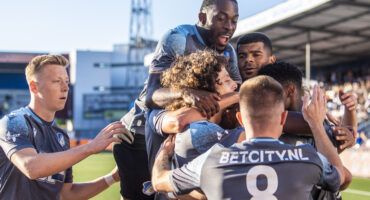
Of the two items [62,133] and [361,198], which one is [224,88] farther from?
[361,198]

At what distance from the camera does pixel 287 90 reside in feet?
12.1

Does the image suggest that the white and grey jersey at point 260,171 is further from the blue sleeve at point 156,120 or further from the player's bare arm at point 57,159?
the player's bare arm at point 57,159

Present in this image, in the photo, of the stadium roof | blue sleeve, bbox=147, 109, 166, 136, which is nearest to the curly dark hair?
Answer: blue sleeve, bbox=147, 109, 166, 136

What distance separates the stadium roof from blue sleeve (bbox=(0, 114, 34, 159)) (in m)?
16.7

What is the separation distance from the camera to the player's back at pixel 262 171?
2.95m

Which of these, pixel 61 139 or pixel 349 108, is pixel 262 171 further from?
pixel 61 139

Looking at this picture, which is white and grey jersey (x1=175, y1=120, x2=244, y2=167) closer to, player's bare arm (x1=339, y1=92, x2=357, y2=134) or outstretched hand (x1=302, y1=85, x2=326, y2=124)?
outstretched hand (x1=302, y1=85, x2=326, y2=124)

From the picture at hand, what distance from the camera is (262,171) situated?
2947 millimetres

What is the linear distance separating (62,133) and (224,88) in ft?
4.97

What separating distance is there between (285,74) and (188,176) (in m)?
0.94

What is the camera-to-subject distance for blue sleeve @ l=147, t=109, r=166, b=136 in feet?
12.5

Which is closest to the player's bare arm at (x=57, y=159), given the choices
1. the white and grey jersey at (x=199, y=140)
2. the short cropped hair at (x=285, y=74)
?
the white and grey jersey at (x=199, y=140)

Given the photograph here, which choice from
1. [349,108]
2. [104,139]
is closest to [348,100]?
[349,108]

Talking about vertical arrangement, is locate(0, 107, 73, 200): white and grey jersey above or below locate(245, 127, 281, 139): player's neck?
below
